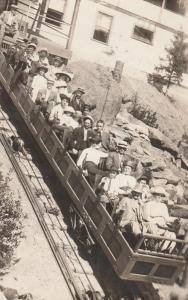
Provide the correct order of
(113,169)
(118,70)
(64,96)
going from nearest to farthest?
(113,169), (64,96), (118,70)

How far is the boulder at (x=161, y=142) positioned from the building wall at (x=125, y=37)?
5217 millimetres

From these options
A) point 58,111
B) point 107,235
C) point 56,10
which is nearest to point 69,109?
point 58,111

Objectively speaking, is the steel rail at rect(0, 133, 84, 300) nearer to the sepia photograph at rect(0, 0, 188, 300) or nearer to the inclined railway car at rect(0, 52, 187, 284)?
the sepia photograph at rect(0, 0, 188, 300)

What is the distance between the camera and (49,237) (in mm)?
10383

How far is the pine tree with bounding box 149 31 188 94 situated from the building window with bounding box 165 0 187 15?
1.17m

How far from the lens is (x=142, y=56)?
23578 mm

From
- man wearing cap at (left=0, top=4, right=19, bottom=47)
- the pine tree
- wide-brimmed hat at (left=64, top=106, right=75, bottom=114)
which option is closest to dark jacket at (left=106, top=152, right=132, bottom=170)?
wide-brimmed hat at (left=64, top=106, right=75, bottom=114)

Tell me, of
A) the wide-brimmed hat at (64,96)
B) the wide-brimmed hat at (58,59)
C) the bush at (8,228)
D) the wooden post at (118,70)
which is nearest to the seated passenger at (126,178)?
the bush at (8,228)

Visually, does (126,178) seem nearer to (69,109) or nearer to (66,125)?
(66,125)

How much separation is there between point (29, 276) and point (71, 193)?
Answer: 93.4 inches

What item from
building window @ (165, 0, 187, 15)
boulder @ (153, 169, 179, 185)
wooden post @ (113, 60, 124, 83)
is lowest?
boulder @ (153, 169, 179, 185)

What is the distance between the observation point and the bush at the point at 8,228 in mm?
9109

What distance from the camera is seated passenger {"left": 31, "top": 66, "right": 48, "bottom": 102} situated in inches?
536

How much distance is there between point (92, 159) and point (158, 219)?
7.68 feet
